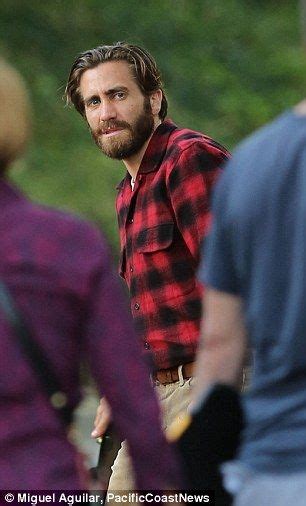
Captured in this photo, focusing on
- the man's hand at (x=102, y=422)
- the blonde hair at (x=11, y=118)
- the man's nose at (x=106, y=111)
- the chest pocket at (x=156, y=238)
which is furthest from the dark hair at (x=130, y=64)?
the blonde hair at (x=11, y=118)

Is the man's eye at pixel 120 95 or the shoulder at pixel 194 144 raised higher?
the man's eye at pixel 120 95

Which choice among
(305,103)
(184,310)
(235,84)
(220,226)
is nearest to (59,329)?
(220,226)

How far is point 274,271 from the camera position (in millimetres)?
3039

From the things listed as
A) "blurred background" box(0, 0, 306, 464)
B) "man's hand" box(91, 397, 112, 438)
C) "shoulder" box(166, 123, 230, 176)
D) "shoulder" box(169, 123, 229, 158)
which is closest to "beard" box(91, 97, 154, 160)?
"shoulder" box(169, 123, 229, 158)

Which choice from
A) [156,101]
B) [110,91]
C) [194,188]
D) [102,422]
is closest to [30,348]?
[194,188]

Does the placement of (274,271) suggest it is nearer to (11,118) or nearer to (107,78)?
(11,118)

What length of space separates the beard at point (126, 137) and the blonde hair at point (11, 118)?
8.50 feet

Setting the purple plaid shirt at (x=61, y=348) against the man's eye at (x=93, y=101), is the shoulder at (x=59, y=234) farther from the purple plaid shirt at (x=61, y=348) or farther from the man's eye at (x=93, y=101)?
the man's eye at (x=93, y=101)

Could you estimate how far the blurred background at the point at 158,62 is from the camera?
16.7m

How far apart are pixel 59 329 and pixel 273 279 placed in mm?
377

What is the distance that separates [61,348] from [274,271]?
39 centimetres

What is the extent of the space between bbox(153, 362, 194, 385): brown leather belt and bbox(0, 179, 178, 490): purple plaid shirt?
2.18 meters

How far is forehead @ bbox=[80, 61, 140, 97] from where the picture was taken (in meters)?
5.92

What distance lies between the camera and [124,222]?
223 inches
